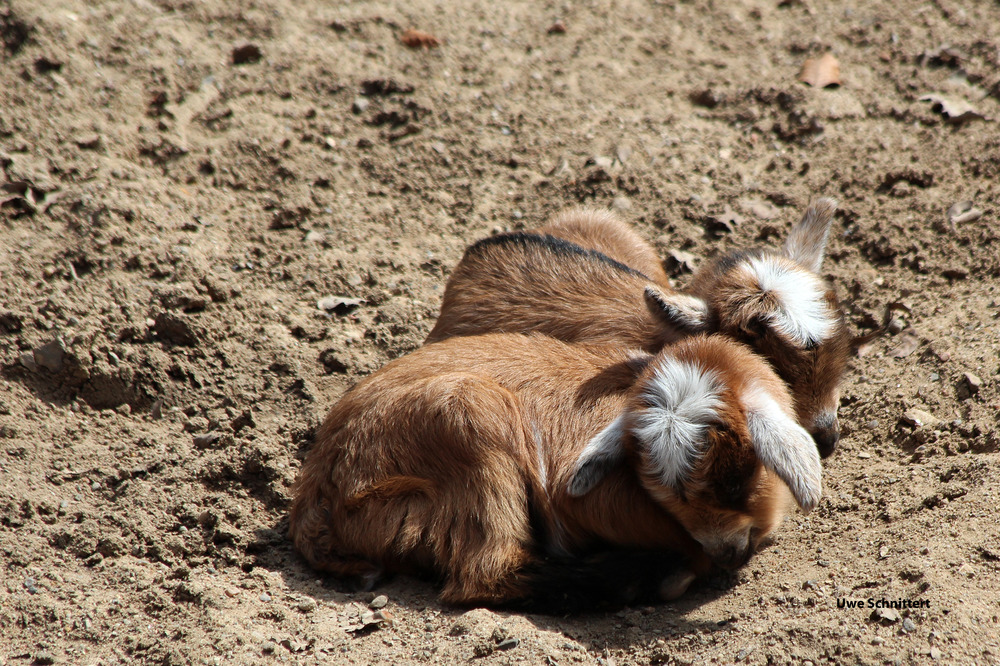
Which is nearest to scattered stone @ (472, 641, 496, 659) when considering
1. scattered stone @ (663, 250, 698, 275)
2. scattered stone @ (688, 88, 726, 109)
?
scattered stone @ (663, 250, 698, 275)

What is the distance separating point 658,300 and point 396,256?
2.49 metres

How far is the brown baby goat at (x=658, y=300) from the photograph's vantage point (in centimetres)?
497

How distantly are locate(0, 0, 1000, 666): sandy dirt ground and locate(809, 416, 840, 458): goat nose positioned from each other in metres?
0.23

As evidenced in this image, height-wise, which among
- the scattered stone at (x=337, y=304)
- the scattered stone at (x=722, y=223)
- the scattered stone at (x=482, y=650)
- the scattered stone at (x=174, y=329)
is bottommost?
the scattered stone at (x=482, y=650)

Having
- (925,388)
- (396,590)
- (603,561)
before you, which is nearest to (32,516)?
(396,590)

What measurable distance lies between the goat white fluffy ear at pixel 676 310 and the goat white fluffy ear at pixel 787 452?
94 cm

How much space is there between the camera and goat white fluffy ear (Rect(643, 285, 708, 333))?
16.6ft

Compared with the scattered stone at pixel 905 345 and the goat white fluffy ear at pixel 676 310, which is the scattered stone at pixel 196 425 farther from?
the scattered stone at pixel 905 345

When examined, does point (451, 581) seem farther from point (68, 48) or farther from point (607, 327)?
point (68, 48)

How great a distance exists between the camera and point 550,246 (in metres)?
5.75

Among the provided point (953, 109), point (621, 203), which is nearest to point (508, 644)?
point (621, 203)

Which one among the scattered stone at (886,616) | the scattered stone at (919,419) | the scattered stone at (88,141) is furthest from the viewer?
the scattered stone at (88,141)

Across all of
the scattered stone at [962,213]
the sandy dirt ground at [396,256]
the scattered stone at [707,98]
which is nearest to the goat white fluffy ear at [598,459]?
the sandy dirt ground at [396,256]

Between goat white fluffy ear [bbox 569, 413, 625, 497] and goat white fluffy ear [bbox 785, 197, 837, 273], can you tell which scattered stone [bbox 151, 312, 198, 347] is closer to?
goat white fluffy ear [bbox 569, 413, 625, 497]
